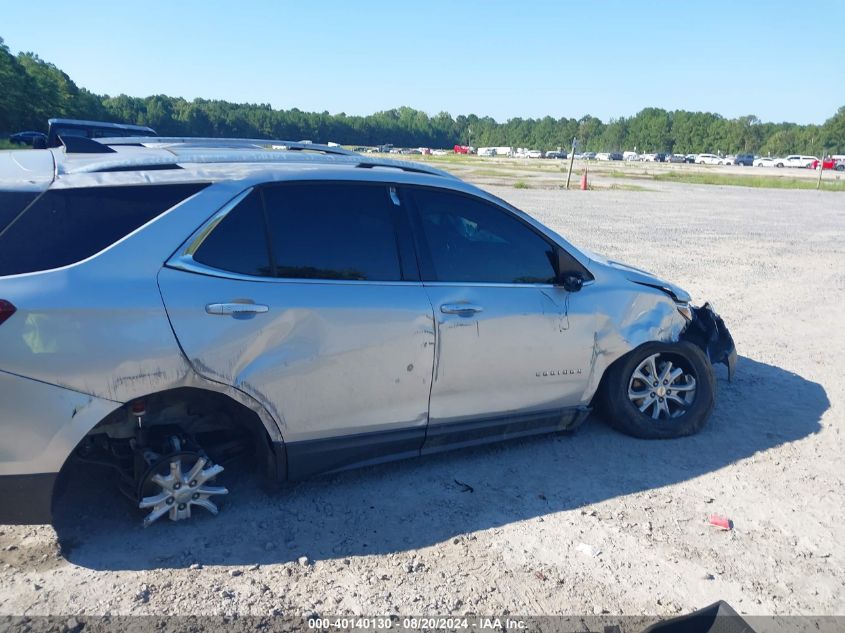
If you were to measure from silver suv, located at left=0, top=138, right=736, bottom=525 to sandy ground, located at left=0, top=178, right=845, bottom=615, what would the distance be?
0.24 meters

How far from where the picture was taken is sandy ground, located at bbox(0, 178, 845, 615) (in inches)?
123

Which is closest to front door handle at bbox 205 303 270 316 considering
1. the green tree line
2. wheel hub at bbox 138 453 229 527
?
wheel hub at bbox 138 453 229 527

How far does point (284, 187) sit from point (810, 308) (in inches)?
309

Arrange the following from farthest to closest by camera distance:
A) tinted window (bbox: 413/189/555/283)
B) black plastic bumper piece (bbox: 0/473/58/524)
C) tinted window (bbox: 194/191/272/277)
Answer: tinted window (bbox: 413/189/555/283) → tinted window (bbox: 194/191/272/277) → black plastic bumper piece (bbox: 0/473/58/524)

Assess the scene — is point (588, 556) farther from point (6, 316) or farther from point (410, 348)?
point (6, 316)

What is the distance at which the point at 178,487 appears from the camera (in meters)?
3.51

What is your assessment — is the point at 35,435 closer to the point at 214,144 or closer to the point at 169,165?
the point at 169,165

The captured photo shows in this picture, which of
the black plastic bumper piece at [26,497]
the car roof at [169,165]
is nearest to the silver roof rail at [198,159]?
the car roof at [169,165]

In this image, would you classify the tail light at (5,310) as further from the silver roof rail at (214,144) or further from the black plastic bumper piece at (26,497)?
the silver roof rail at (214,144)

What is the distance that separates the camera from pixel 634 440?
4.88 meters

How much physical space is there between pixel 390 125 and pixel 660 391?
6444 inches

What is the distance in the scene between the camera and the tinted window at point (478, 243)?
4082 millimetres

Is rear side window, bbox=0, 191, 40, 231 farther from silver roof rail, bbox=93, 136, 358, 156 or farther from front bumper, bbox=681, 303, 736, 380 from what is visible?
front bumper, bbox=681, 303, 736, 380

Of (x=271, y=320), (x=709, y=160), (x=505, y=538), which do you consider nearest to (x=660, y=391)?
(x=505, y=538)
